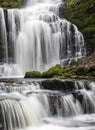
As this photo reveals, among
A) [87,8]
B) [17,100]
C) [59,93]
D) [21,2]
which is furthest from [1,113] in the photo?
[21,2]

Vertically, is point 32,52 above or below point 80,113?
above

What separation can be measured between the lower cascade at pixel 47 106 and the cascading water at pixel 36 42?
10.5 meters

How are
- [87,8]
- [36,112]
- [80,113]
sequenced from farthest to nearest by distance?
[87,8], [80,113], [36,112]

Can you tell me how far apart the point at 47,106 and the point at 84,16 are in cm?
1698

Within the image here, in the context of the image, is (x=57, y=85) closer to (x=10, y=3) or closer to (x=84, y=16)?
(x=84, y=16)

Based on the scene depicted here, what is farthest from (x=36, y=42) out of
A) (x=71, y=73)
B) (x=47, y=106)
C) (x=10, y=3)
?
(x=47, y=106)

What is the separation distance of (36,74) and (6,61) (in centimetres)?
594

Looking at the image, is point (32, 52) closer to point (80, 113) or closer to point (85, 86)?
point (85, 86)

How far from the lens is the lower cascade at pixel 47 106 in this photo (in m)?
13.6

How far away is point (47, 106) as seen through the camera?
15195mm

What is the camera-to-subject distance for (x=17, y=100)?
1415cm

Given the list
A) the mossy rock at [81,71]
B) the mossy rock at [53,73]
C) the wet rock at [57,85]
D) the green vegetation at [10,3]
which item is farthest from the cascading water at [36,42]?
the wet rock at [57,85]

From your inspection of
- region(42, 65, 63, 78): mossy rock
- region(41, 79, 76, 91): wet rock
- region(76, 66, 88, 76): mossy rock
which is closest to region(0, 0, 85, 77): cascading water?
region(42, 65, 63, 78): mossy rock

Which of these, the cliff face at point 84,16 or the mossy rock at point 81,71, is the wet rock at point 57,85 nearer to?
the mossy rock at point 81,71
